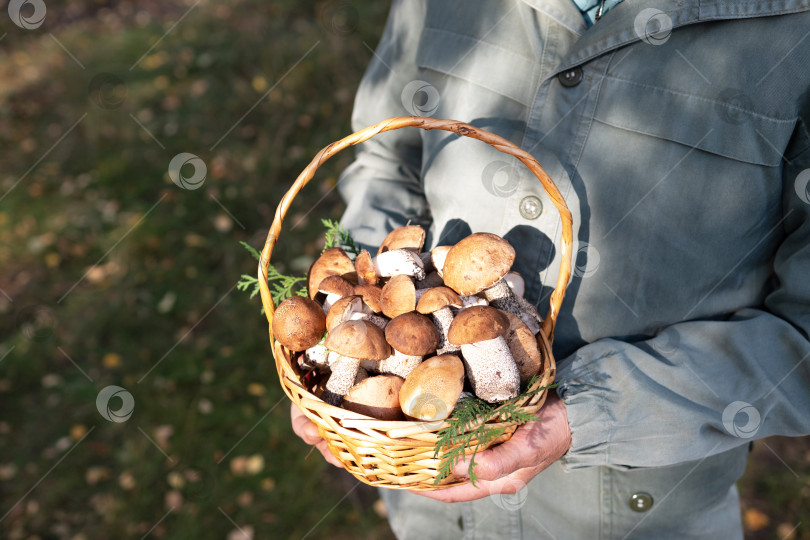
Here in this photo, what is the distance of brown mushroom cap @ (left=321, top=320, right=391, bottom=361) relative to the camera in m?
1.39

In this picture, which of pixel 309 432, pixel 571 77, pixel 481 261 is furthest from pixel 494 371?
pixel 571 77

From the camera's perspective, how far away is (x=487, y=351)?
142 cm

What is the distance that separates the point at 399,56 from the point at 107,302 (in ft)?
11.7

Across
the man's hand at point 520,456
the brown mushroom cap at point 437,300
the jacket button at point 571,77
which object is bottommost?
the man's hand at point 520,456

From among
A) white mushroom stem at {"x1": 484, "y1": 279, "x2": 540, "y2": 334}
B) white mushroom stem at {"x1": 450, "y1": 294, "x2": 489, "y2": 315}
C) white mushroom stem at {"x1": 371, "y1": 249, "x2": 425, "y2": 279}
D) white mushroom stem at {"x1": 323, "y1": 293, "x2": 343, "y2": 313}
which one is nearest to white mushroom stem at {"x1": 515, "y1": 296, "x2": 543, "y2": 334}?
white mushroom stem at {"x1": 484, "y1": 279, "x2": 540, "y2": 334}

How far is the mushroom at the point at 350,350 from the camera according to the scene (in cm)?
139

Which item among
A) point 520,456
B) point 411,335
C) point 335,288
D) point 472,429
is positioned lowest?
point 520,456

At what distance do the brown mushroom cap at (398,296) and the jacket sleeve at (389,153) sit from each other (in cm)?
44

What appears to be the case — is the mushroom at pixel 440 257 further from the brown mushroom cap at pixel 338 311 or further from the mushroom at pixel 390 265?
the brown mushroom cap at pixel 338 311

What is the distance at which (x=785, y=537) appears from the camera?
301 cm

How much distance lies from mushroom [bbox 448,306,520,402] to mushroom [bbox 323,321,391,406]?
0.66 feet

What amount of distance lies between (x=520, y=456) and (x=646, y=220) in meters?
0.72

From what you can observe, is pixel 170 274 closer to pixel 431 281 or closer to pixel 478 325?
pixel 431 281

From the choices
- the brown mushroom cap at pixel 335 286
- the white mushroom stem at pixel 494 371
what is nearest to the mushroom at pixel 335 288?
the brown mushroom cap at pixel 335 286
